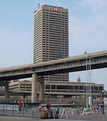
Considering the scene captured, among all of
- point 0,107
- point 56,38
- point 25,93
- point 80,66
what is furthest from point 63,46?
point 0,107

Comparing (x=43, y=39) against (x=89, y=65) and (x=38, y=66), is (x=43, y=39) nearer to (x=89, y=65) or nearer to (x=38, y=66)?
(x=38, y=66)

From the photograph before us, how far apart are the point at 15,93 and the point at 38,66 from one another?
80915mm

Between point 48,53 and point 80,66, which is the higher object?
point 48,53

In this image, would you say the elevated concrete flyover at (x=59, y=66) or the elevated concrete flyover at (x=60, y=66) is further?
the elevated concrete flyover at (x=59, y=66)

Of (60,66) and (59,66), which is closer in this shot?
(60,66)

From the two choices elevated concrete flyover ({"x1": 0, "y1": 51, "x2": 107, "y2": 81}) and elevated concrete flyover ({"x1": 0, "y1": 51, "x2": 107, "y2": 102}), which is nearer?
elevated concrete flyover ({"x1": 0, "y1": 51, "x2": 107, "y2": 81})

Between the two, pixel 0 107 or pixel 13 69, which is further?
pixel 13 69

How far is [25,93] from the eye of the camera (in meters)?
186

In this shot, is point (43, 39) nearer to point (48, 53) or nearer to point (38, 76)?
point (48, 53)

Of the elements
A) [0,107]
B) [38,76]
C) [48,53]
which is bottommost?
[0,107]

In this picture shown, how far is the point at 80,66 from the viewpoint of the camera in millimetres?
94875

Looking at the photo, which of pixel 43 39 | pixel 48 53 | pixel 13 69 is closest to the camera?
pixel 13 69

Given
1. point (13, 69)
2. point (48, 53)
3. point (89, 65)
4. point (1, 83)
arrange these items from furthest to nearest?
point (48, 53), point (1, 83), point (13, 69), point (89, 65)

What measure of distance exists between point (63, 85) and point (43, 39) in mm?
33639
